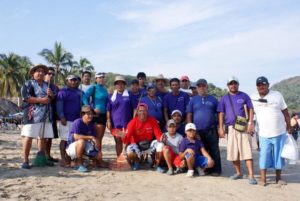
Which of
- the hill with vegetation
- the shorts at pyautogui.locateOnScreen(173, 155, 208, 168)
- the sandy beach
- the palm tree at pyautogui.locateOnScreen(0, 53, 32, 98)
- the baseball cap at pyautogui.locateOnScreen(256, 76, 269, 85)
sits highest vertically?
the hill with vegetation

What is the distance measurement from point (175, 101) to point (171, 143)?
90 cm

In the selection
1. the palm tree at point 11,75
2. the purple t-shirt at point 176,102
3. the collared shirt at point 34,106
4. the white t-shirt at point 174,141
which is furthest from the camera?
the palm tree at point 11,75

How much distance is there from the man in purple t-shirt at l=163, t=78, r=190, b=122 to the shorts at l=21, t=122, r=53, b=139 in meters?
2.34

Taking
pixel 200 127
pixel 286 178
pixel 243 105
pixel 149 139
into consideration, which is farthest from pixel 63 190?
pixel 286 178

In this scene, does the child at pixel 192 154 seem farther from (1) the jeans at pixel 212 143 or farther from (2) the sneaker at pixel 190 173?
(1) the jeans at pixel 212 143

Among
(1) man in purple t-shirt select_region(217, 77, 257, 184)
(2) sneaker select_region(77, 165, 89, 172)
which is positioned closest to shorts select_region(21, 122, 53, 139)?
(2) sneaker select_region(77, 165, 89, 172)

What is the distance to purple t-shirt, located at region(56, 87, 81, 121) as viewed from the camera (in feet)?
24.7

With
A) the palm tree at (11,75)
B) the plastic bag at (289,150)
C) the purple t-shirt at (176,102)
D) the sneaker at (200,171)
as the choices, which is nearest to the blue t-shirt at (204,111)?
the purple t-shirt at (176,102)

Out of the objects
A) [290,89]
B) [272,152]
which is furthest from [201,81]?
[290,89]

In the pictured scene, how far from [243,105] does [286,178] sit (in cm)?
194

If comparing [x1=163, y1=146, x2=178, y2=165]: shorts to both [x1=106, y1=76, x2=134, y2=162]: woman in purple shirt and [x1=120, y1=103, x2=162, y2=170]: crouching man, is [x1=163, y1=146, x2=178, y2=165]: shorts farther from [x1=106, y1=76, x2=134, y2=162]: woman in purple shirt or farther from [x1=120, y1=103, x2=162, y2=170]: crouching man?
[x1=106, y1=76, x2=134, y2=162]: woman in purple shirt

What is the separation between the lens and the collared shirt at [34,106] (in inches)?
275

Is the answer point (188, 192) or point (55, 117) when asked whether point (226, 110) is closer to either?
point (188, 192)

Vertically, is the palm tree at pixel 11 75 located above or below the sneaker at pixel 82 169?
above
